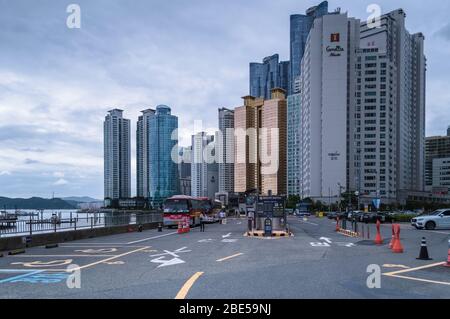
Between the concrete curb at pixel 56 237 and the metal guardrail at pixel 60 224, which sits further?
the metal guardrail at pixel 60 224

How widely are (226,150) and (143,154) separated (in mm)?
24952

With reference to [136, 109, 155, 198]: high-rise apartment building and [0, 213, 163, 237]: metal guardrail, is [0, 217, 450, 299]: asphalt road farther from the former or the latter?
[136, 109, 155, 198]: high-rise apartment building

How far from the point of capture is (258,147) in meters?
123

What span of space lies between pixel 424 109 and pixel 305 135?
75.8 meters

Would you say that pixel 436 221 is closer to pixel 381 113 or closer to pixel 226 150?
pixel 226 150

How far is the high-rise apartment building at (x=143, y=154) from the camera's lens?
350 feet

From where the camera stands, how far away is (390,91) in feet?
478

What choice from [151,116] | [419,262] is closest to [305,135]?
[151,116]

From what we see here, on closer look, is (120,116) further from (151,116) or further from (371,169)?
(371,169)

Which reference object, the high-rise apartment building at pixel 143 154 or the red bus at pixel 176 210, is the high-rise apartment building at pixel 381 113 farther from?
the red bus at pixel 176 210

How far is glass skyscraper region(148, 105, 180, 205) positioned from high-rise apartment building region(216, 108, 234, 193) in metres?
12.2

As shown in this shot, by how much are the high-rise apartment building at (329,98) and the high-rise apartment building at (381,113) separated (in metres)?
4.26

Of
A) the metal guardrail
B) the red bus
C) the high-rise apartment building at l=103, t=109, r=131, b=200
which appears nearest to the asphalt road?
the metal guardrail

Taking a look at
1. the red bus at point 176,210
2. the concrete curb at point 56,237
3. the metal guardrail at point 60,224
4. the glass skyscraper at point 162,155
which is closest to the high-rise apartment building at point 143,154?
the glass skyscraper at point 162,155
